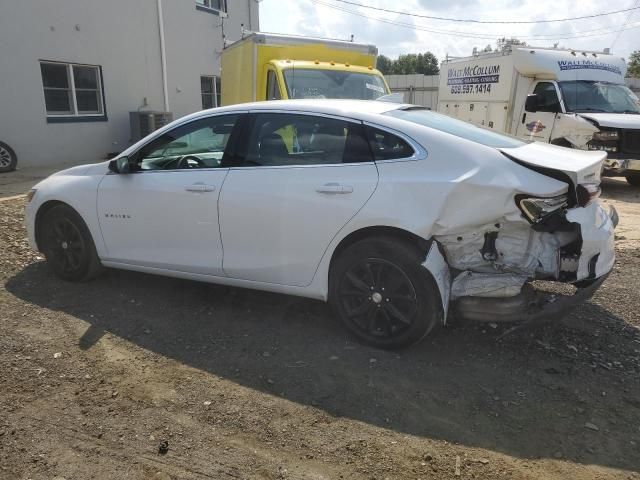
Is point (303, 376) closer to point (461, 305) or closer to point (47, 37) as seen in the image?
point (461, 305)

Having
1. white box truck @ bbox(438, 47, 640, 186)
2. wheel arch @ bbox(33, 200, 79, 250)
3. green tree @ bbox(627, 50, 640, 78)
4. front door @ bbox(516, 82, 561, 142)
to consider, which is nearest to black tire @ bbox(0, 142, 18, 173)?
wheel arch @ bbox(33, 200, 79, 250)

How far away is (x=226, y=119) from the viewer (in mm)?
4203

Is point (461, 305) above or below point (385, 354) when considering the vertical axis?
above

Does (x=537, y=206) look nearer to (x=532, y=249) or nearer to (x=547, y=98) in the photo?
(x=532, y=249)

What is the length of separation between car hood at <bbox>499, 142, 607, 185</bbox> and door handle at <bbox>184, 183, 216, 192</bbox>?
2081mm

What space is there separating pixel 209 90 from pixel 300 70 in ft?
32.6

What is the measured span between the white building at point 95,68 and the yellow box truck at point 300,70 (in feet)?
17.3

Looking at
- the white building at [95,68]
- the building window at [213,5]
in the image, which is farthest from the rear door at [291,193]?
the building window at [213,5]

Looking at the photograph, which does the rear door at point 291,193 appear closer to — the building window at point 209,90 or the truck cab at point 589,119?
the truck cab at point 589,119

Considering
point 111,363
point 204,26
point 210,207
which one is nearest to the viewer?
point 111,363

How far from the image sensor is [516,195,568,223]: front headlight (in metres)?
3.27

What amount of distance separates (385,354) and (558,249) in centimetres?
132

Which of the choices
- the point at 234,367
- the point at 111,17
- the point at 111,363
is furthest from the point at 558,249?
the point at 111,17

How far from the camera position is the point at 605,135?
9820mm
